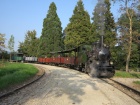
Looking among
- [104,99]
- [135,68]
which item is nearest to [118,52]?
[135,68]

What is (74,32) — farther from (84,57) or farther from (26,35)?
(26,35)

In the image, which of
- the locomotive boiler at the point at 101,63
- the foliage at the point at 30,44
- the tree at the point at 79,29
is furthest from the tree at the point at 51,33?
the locomotive boiler at the point at 101,63

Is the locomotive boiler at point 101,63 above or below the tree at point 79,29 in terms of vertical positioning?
below

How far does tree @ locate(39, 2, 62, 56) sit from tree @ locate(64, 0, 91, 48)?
503 inches

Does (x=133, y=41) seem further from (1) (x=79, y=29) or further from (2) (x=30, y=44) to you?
(2) (x=30, y=44)

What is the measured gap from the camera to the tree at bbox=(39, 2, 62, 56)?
62250 millimetres

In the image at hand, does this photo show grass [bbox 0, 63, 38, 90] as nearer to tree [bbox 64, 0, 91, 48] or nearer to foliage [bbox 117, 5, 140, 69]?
foliage [bbox 117, 5, 140, 69]

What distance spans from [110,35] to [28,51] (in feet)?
130

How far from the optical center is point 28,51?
260ft

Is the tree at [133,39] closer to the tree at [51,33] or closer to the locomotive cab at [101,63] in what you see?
the locomotive cab at [101,63]

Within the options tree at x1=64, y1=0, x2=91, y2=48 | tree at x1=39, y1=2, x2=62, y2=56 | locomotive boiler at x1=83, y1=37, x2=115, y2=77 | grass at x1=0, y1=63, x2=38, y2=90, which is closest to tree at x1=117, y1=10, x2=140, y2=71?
tree at x1=64, y1=0, x2=91, y2=48

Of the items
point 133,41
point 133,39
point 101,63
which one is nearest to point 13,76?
point 101,63

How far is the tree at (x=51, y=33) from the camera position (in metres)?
62.2

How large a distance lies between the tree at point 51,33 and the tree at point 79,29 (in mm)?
12776
